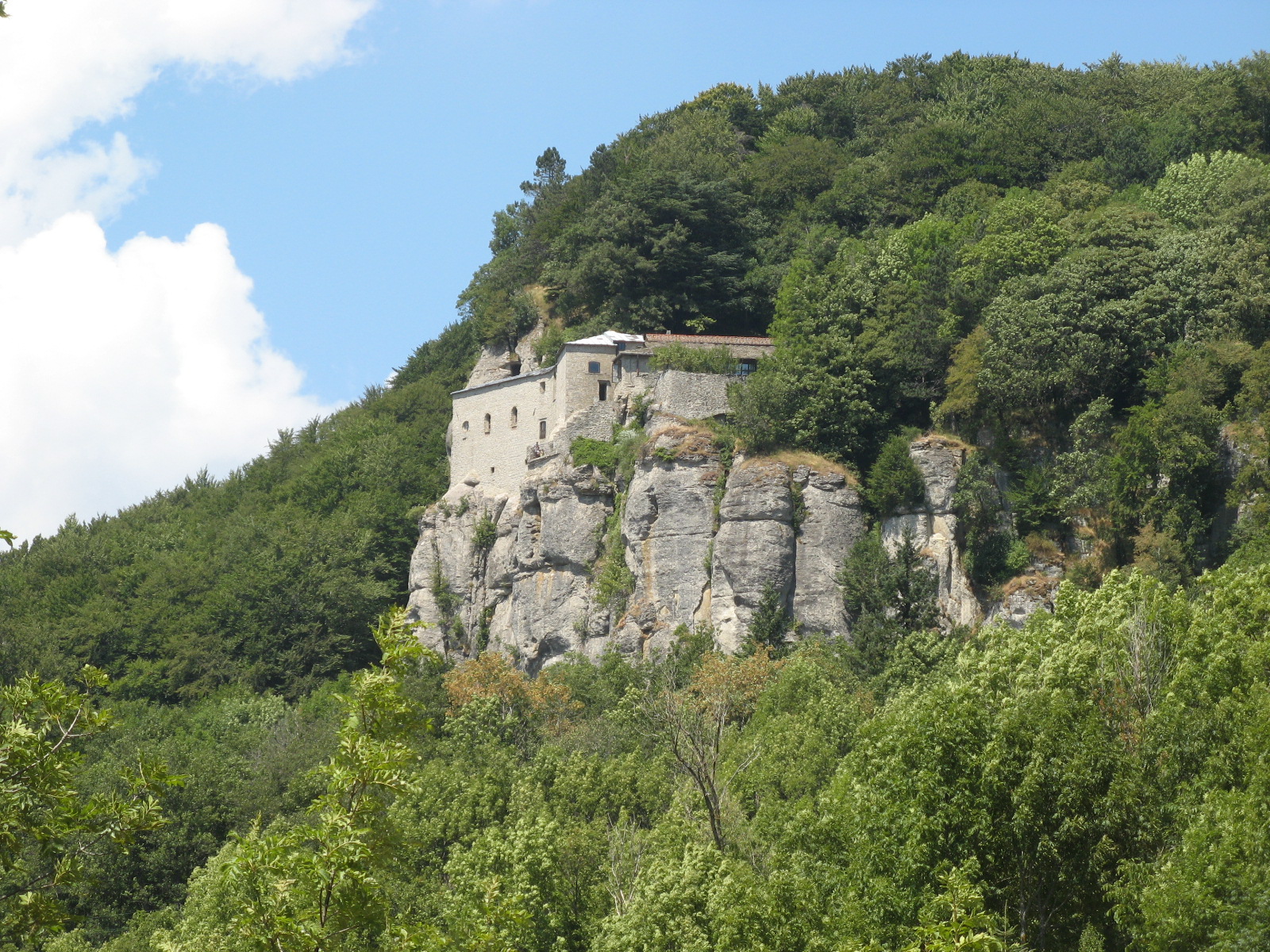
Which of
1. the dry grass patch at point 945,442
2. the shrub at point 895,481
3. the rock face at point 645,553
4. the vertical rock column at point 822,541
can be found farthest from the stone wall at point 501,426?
the dry grass patch at point 945,442

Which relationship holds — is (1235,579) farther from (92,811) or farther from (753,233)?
(753,233)

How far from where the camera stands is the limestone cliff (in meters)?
55.2

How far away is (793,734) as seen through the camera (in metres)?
42.9

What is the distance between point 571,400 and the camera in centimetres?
6462

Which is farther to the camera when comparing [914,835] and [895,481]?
[895,481]

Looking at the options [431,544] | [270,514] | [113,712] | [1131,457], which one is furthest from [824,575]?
[113,712]

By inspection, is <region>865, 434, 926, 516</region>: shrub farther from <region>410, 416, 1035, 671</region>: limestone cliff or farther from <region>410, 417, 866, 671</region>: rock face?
<region>410, 417, 866, 671</region>: rock face

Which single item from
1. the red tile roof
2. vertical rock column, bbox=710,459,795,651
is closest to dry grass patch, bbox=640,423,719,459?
vertical rock column, bbox=710,459,795,651

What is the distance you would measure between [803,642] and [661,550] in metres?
7.82

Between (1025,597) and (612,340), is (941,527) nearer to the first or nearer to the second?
(1025,597)

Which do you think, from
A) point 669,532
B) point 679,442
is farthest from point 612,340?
point 669,532

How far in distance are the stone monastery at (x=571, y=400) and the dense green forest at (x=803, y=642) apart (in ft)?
8.99

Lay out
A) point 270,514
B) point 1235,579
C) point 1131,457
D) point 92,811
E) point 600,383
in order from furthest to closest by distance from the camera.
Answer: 1. point 270,514
2. point 600,383
3. point 1131,457
4. point 1235,579
5. point 92,811

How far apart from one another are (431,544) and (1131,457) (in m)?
31.7
